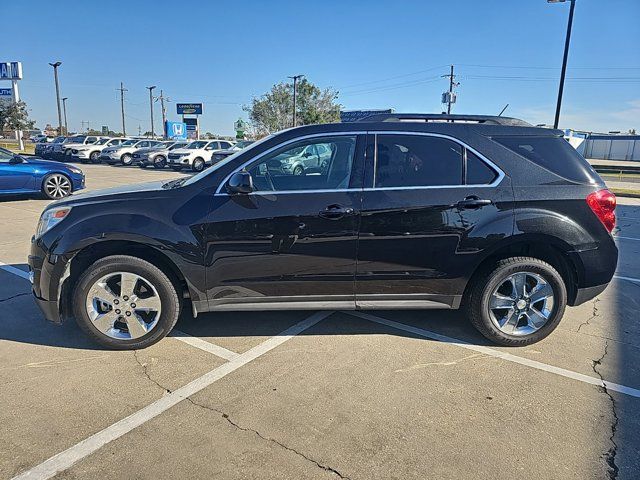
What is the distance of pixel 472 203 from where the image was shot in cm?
357

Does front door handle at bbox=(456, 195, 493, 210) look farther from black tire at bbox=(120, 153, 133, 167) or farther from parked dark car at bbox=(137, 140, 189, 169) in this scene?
black tire at bbox=(120, 153, 133, 167)

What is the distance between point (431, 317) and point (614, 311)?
2.05 meters

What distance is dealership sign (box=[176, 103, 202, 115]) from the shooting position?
5964 centimetres

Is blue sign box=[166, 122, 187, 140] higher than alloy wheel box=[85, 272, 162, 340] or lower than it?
higher

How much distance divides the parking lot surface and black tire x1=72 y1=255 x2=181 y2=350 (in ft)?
0.36

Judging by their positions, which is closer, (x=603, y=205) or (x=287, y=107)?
(x=603, y=205)

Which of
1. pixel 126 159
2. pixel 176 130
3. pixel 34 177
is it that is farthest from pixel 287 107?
pixel 34 177

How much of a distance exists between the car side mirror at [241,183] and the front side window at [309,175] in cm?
17

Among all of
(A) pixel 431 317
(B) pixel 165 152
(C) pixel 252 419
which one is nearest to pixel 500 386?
(A) pixel 431 317

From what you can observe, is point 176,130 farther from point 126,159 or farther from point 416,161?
point 416,161

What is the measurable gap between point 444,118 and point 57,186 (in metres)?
11.1

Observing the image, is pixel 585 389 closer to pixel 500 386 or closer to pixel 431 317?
pixel 500 386

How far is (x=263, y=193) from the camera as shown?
351cm

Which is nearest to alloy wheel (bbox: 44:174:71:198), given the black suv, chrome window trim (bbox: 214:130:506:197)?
the black suv
